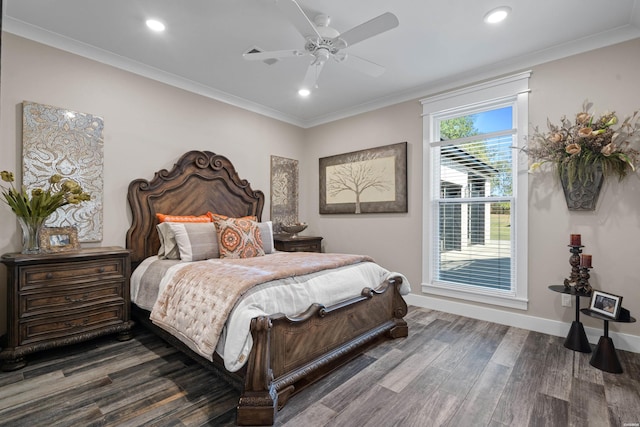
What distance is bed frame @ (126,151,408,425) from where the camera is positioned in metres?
1.95

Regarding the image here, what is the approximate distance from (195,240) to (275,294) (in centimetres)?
138

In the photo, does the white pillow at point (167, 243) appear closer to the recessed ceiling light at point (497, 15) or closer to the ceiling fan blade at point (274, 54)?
the ceiling fan blade at point (274, 54)

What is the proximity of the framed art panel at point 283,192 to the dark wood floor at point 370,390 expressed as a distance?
2.44 metres

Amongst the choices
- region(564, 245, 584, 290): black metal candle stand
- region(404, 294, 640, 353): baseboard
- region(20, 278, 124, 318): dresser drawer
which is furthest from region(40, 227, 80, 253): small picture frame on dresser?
region(564, 245, 584, 290): black metal candle stand

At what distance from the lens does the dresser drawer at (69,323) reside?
256cm

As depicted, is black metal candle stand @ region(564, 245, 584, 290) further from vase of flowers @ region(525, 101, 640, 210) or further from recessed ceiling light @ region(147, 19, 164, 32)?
recessed ceiling light @ region(147, 19, 164, 32)

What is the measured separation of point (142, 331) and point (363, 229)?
2.87 meters

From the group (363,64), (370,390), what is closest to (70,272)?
(370,390)

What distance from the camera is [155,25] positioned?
9.30 feet

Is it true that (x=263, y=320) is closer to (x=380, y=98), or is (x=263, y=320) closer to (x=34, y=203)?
(x=34, y=203)

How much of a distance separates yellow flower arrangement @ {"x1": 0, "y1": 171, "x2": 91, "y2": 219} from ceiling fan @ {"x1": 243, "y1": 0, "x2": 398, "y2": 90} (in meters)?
1.84

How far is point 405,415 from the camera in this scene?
201 centimetres

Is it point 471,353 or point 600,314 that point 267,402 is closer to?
point 471,353

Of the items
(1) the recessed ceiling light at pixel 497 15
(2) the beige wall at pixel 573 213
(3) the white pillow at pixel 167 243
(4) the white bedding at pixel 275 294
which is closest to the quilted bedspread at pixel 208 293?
(4) the white bedding at pixel 275 294
